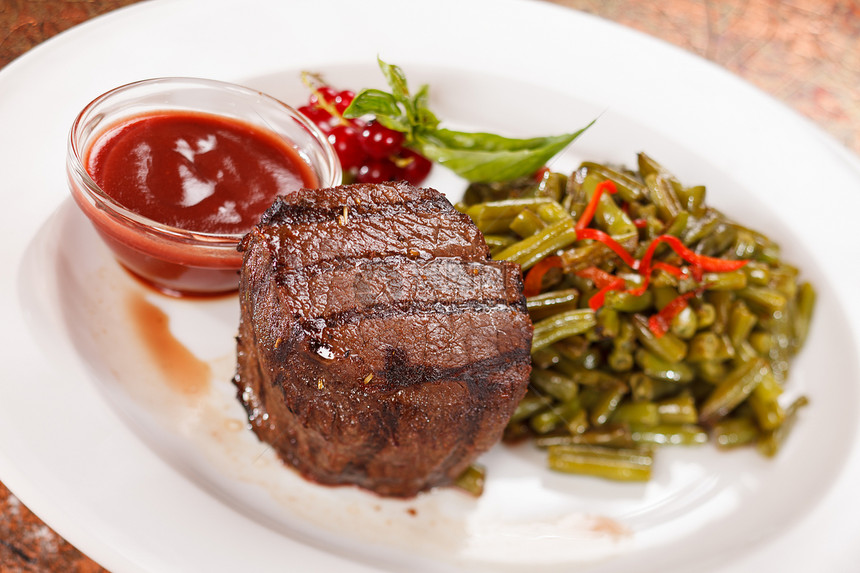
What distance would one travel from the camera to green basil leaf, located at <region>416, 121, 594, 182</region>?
371cm

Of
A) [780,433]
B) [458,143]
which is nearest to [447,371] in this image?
[458,143]

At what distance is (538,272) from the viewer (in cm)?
334

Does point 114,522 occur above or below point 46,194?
below

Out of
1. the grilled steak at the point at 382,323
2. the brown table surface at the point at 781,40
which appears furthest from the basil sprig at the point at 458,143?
the brown table surface at the point at 781,40

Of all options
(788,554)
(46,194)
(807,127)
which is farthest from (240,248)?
(807,127)

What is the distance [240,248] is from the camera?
2.76m

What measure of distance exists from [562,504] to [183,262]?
6.74 ft

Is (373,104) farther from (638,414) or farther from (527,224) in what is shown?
(638,414)

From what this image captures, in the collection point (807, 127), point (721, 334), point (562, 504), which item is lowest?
point (562, 504)

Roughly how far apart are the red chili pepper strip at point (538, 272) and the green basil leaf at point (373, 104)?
1111mm

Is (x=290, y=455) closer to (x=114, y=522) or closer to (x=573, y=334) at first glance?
(x=114, y=522)

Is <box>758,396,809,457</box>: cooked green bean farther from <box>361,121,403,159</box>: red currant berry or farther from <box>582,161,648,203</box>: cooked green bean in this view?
<box>361,121,403,159</box>: red currant berry

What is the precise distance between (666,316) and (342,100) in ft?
6.78

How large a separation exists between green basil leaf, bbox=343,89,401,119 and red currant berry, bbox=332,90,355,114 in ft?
1.23
